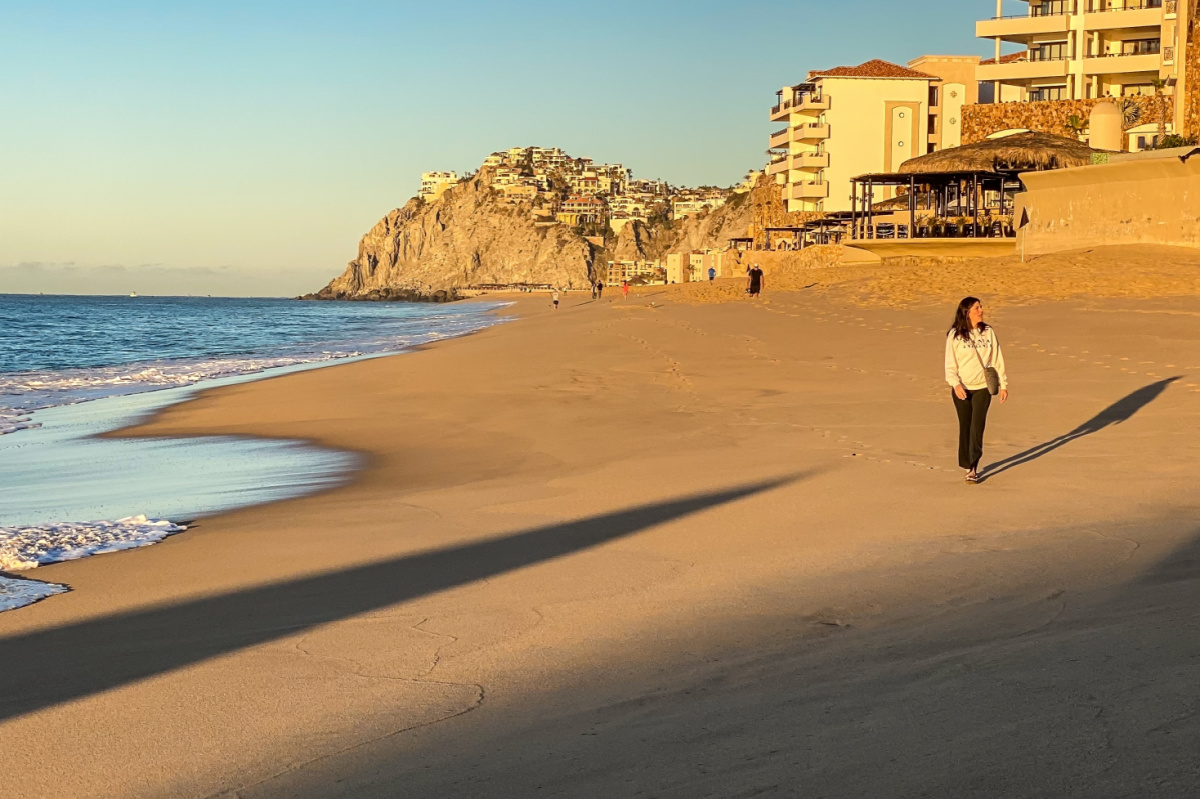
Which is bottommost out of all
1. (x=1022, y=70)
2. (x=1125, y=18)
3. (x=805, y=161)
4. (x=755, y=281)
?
(x=755, y=281)

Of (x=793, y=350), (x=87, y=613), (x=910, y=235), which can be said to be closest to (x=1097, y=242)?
(x=910, y=235)

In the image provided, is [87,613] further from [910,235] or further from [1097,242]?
[910,235]

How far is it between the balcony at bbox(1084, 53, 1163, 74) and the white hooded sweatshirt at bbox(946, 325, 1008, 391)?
54.3 meters

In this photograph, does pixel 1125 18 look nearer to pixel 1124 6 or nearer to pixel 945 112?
pixel 1124 6

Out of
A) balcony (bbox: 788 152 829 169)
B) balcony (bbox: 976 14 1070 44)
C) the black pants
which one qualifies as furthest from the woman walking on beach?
balcony (bbox: 788 152 829 169)

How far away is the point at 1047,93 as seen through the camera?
2331 inches

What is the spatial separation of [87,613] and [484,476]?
4.28 meters

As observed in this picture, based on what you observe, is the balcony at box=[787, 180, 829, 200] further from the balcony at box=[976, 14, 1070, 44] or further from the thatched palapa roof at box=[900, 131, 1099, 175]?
the thatched palapa roof at box=[900, 131, 1099, 175]

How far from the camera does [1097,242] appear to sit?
83.1 feet

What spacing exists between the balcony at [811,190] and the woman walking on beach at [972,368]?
5975cm

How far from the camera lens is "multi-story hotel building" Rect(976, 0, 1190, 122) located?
182 feet

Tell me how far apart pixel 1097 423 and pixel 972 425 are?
112 inches

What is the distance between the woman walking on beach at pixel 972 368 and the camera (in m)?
8.30

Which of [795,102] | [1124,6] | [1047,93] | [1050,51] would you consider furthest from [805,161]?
[1124,6]
